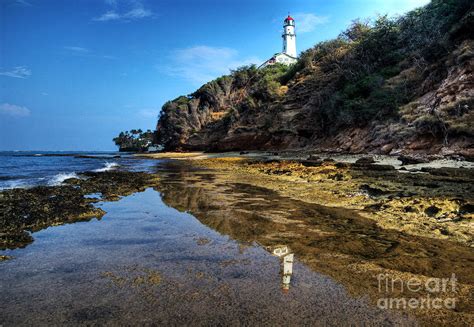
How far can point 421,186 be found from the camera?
8422 millimetres

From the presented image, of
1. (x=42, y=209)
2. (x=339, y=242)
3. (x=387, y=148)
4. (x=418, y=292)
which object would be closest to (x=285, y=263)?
(x=339, y=242)

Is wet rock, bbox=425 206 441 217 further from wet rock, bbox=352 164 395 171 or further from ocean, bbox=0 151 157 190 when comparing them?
ocean, bbox=0 151 157 190

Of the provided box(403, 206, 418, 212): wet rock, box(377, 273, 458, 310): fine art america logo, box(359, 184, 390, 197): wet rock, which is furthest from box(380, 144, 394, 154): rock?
box(377, 273, 458, 310): fine art america logo

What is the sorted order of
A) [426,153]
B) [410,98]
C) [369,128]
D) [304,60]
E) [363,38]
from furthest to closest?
[304,60], [363,38], [369,128], [410,98], [426,153]

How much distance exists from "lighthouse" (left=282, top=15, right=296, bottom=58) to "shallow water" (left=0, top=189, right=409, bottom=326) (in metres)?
89.0

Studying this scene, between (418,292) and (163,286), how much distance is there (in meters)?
2.69

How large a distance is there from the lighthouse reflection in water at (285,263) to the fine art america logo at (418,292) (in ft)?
3.06

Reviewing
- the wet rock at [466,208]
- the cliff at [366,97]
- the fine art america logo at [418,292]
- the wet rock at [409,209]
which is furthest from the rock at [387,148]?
the fine art america logo at [418,292]

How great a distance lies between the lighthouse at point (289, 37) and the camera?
8575 centimetres

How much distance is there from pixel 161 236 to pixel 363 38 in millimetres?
37603

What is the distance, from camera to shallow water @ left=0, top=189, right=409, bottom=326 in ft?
8.73

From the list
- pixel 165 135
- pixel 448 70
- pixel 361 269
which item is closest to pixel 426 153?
pixel 448 70

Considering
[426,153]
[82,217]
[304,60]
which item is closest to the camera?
[82,217]

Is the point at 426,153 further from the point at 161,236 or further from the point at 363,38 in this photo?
the point at 363,38
